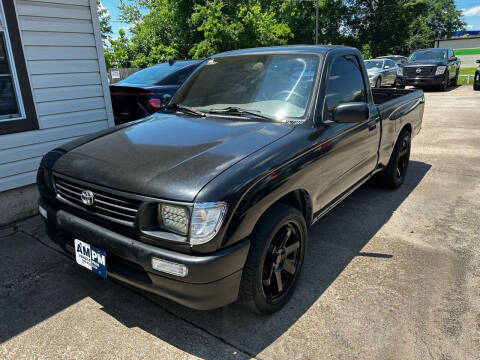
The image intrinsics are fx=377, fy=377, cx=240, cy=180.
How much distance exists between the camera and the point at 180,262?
81.7 inches

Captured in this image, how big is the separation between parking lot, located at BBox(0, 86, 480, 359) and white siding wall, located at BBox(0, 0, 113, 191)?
0.88m

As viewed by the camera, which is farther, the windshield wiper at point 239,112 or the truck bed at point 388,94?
the truck bed at point 388,94

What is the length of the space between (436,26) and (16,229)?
6976cm

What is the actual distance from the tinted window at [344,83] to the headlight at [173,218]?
1.67 meters

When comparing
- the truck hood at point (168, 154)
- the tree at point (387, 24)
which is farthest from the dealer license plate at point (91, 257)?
the tree at point (387, 24)

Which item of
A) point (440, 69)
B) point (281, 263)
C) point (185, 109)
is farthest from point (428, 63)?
point (281, 263)

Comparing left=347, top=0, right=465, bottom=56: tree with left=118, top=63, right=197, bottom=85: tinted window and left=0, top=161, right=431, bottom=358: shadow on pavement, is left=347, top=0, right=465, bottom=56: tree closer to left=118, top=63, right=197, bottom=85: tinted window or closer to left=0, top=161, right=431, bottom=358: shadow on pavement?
left=118, top=63, right=197, bottom=85: tinted window

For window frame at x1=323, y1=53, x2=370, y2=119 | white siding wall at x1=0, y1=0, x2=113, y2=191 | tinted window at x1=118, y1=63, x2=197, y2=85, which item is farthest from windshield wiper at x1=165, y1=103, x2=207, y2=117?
tinted window at x1=118, y1=63, x2=197, y2=85

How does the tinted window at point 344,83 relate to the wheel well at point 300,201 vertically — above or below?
above

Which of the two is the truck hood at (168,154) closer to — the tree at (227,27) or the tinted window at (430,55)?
the tree at (227,27)

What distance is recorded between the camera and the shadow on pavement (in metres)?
2.51

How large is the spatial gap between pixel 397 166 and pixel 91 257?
406 centimetres

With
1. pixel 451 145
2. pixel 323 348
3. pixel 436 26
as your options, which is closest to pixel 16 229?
pixel 323 348

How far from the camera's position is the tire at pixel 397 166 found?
16.1 feet
